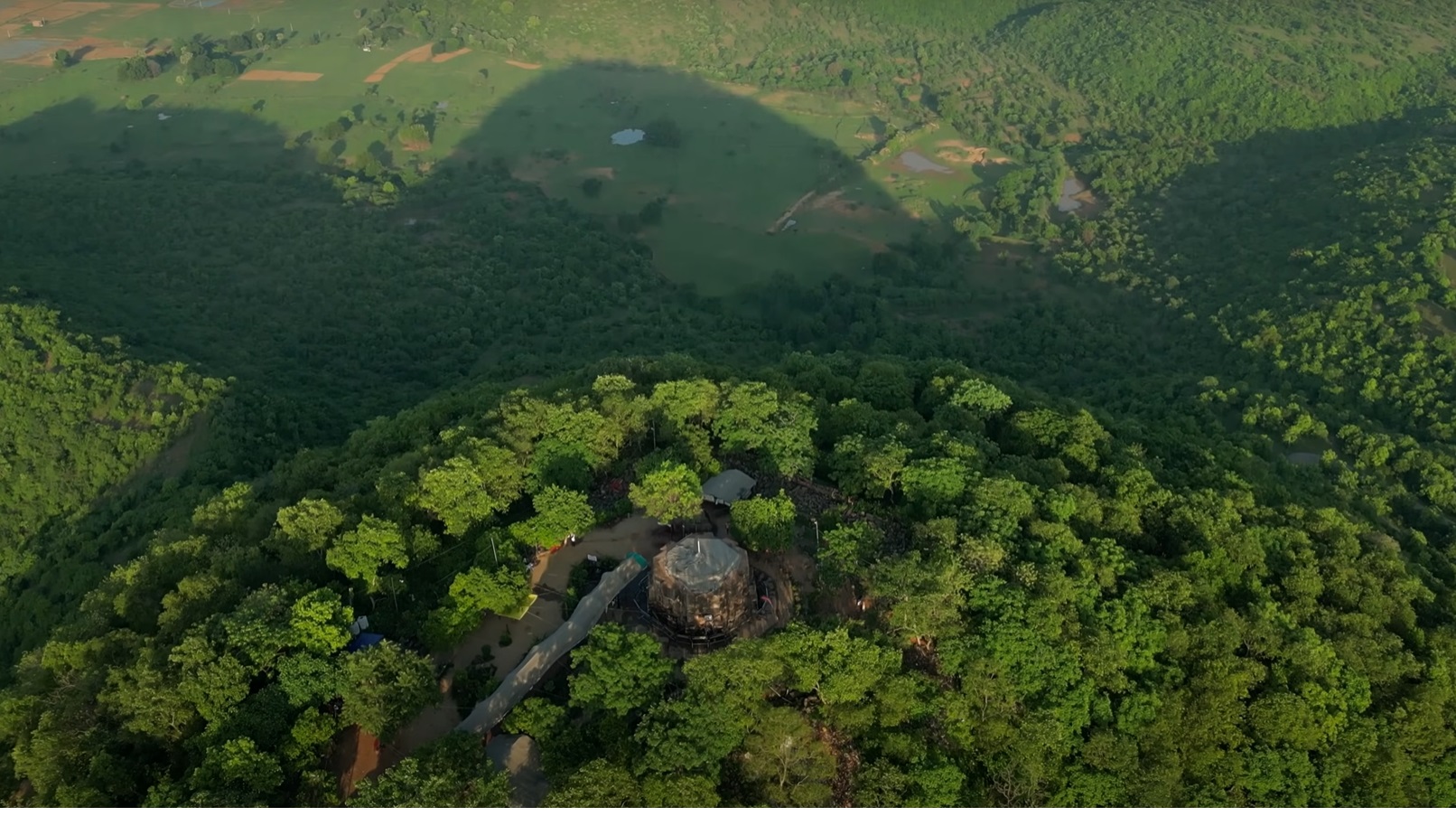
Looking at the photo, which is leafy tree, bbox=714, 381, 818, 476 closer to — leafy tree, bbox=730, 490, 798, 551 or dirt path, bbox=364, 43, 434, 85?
leafy tree, bbox=730, 490, 798, 551

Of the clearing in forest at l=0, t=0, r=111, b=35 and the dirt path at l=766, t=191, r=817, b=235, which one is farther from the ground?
the clearing in forest at l=0, t=0, r=111, b=35

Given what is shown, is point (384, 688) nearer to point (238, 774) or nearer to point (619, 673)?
point (238, 774)

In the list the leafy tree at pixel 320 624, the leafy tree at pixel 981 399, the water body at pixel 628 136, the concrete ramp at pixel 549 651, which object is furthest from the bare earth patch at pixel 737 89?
the leafy tree at pixel 320 624

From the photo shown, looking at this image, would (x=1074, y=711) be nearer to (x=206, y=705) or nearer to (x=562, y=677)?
(x=562, y=677)

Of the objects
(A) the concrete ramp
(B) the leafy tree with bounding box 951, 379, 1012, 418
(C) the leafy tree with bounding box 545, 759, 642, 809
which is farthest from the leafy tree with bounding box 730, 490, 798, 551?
(B) the leafy tree with bounding box 951, 379, 1012, 418

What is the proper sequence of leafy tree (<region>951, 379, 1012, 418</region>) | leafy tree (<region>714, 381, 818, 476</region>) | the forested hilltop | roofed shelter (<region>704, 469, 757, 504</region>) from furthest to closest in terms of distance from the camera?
leafy tree (<region>951, 379, 1012, 418</region>) → leafy tree (<region>714, 381, 818, 476</region>) → roofed shelter (<region>704, 469, 757, 504</region>) → the forested hilltop

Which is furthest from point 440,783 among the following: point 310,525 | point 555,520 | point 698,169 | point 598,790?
point 698,169

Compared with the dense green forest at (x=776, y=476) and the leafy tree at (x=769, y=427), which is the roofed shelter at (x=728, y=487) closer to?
the dense green forest at (x=776, y=476)
